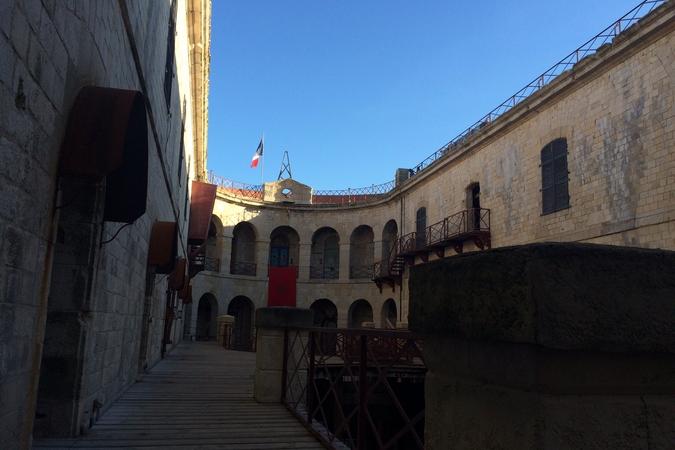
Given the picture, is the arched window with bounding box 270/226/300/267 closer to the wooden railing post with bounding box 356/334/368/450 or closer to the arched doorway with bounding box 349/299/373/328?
the arched doorway with bounding box 349/299/373/328

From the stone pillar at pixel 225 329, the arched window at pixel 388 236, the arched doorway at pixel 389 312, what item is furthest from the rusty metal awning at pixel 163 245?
the arched window at pixel 388 236

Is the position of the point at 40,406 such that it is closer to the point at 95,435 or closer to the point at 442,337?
the point at 95,435

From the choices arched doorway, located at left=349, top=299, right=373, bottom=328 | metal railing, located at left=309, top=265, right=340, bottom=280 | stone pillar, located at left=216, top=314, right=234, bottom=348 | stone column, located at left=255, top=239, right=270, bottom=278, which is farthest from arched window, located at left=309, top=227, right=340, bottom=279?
stone pillar, located at left=216, top=314, right=234, bottom=348

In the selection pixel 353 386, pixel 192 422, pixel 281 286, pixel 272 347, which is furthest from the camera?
pixel 281 286

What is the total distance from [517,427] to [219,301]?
28.5m

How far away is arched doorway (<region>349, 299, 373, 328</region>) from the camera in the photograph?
102 ft

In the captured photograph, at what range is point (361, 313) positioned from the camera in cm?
3164

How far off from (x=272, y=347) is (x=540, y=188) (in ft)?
38.7

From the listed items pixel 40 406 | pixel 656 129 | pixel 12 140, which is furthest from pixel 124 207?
pixel 656 129

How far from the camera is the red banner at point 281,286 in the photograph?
25.8 m

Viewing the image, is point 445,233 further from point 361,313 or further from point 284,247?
point 284,247

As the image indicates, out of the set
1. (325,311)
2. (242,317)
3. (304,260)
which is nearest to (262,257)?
(304,260)

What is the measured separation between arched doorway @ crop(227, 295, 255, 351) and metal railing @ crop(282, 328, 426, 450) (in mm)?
16595

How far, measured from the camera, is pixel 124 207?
17.4 feet
